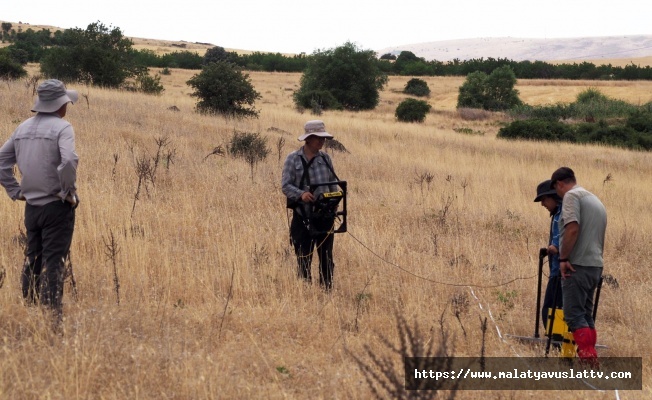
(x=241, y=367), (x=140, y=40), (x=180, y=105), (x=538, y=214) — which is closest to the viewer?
(x=241, y=367)

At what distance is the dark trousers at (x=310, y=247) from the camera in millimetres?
6609

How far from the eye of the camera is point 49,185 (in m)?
4.99

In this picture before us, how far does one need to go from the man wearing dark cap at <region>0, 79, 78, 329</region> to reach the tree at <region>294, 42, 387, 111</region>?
4155 centimetres

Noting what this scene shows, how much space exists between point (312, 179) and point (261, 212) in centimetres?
348

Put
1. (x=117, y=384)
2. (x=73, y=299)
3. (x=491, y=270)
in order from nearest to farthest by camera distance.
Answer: (x=117, y=384), (x=73, y=299), (x=491, y=270)

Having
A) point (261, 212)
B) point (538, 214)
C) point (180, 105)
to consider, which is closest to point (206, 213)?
point (261, 212)

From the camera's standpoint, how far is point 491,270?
8.67 m

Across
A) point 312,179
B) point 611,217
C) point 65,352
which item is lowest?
point 611,217

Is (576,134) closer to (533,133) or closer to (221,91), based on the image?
(533,133)

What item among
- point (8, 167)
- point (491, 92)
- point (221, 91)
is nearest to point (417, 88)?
point (491, 92)

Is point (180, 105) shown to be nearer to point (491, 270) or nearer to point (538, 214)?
point (538, 214)

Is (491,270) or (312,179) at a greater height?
(312,179)

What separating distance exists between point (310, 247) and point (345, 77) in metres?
41.9

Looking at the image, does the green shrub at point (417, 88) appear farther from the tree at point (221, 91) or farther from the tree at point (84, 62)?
the tree at point (221, 91)
